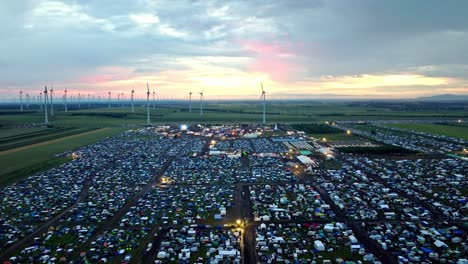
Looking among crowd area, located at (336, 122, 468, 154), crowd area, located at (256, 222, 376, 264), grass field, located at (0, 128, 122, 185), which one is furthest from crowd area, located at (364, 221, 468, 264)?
grass field, located at (0, 128, 122, 185)

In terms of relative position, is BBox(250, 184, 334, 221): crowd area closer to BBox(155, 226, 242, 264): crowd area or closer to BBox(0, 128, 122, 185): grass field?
BBox(155, 226, 242, 264): crowd area

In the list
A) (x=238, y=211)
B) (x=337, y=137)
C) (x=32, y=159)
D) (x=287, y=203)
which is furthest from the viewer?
(x=337, y=137)

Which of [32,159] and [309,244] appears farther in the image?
[32,159]

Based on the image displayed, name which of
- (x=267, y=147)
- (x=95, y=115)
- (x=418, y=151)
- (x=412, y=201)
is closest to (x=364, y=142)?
(x=418, y=151)

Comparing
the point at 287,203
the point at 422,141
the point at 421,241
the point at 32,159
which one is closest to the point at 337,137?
the point at 422,141

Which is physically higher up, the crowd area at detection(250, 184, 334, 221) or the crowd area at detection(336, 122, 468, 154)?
the crowd area at detection(336, 122, 468, 154)

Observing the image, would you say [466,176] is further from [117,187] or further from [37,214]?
[37,214]

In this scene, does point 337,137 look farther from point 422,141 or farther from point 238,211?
point 238,211

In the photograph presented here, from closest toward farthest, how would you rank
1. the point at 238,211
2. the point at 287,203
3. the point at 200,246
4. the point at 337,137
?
1. the point at 200,246
2. the point at 238,211
3. the point at 287,203
4. the point at 337,137

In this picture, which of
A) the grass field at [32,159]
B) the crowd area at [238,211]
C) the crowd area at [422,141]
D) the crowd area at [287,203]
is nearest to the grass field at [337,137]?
the crowd area at [422,141]
